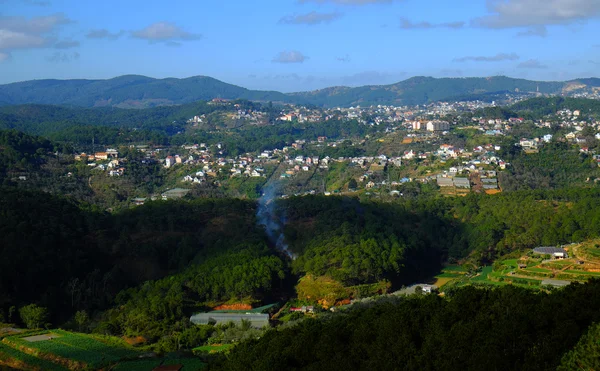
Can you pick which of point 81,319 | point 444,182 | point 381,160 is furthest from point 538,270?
point 381,160

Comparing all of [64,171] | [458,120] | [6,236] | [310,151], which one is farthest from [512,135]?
[6,236]

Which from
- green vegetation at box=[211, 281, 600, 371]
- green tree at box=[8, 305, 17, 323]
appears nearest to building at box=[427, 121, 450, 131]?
green tree at box=[8, 305, 17, 323]

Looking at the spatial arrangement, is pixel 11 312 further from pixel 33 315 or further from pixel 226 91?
pixel 226 91

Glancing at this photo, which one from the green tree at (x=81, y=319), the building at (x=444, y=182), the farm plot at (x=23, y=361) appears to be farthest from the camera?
the building at (x=444, y=182)

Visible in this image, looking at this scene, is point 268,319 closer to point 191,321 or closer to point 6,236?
point 191,321

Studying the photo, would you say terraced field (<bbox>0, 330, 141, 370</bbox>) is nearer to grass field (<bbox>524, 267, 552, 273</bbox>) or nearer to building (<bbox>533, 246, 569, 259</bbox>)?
grass field (<bbox>524, 267, 552, 273</bbox>)

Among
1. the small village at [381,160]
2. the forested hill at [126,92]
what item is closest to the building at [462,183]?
the small village at [381,160]

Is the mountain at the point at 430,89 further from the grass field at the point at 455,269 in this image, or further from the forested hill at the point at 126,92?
the grass field at the point at 455,269
